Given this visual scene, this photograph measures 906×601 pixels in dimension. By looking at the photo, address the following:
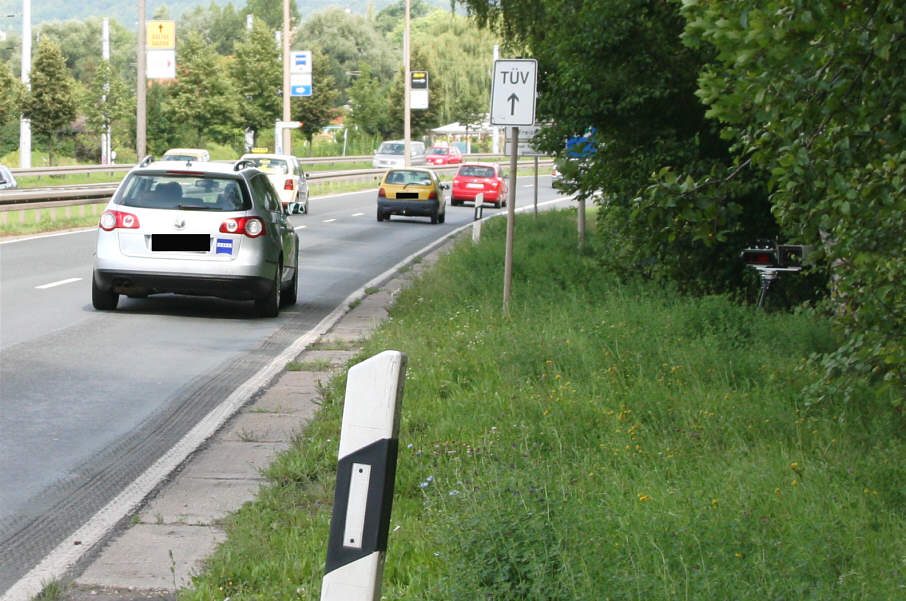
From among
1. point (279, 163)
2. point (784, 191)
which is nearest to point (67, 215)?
point (279, 163)

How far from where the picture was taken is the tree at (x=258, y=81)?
81188 mm

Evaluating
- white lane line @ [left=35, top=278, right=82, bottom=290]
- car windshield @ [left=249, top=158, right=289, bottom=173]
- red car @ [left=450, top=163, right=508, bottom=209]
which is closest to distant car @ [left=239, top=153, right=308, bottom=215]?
car windshield @ [left=249, top=158, right=289, bottom=173]

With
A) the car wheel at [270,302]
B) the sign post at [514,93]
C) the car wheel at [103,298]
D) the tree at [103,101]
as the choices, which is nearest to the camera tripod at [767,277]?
the sign post at [514,93]

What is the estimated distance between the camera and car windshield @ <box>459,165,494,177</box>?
5088cm

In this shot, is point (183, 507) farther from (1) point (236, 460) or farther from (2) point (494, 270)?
(2) point (494, 270)

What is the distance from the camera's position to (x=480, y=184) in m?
50.5

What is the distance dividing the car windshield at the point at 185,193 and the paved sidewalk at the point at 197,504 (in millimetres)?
4030

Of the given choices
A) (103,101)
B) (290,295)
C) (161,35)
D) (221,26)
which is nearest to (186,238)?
(290,295)

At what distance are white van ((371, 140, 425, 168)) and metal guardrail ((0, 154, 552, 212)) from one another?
1.73 metres

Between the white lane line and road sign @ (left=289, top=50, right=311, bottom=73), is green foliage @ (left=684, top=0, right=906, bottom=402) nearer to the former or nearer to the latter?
the white lane line

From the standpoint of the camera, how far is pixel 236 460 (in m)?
7.74

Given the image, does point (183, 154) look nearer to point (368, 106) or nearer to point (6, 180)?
point (6, 180)

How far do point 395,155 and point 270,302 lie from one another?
59045 mm

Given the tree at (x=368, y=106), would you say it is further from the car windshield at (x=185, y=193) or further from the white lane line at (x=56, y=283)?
the car windshield at (x=185, y=193)
